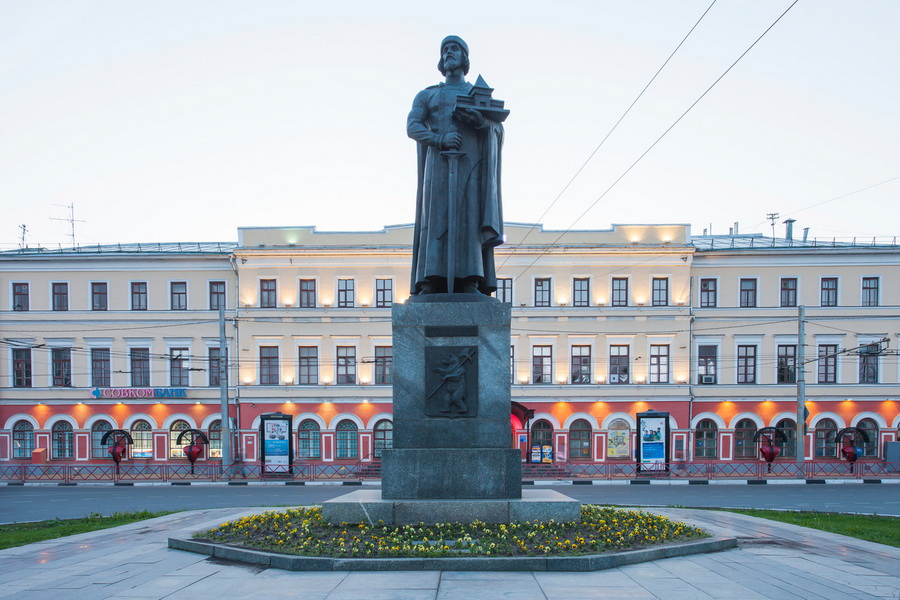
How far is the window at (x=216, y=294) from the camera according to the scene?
37.6 metres

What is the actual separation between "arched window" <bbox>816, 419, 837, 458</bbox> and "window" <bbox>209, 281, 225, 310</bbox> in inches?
1334

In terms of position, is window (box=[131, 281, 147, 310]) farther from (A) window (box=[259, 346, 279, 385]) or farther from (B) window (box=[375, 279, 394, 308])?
(B) window (box=[375, 279, 394, 308])

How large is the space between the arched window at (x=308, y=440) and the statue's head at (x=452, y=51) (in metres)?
29.4

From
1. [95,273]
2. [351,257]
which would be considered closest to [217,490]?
[351,257]

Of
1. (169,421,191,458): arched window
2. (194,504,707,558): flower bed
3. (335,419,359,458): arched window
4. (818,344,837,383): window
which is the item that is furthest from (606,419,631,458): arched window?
(194,504,707,558): flower bed

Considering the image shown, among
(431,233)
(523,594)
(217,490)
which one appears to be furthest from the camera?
(217,490)

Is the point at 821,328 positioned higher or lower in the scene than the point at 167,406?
higher

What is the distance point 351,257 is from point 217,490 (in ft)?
48.1

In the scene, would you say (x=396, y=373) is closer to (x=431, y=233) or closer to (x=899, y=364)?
(x=431, y=233)

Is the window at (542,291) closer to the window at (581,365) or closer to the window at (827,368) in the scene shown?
the window at (581,365)

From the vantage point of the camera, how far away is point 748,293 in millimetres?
37219

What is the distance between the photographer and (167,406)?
3684 centimetres

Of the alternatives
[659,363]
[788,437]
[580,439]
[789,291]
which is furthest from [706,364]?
[580,439]

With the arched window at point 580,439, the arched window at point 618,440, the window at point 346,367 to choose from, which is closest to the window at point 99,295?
the window at point 346,367
